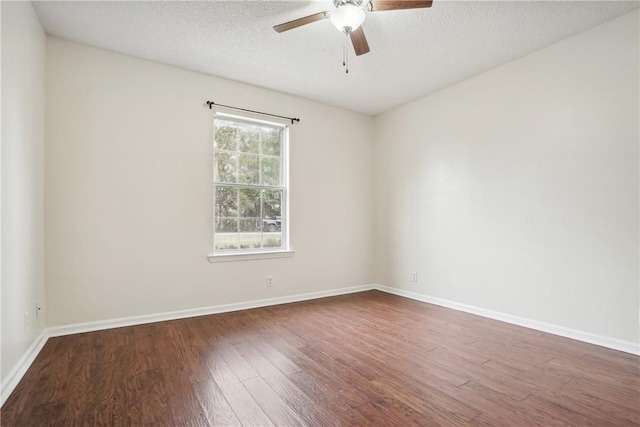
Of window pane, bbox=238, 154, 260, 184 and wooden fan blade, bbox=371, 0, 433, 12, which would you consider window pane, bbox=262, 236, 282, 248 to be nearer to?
window pane, bbox=238, 154, 260, 184

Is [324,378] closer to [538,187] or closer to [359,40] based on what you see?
[359,40]

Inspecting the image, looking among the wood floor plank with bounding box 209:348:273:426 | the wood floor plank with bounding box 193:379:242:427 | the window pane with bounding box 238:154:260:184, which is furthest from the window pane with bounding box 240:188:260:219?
the wood floor plank with bounding box 193:379:242:427

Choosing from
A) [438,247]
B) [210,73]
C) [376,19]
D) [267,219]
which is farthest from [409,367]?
[210,73]

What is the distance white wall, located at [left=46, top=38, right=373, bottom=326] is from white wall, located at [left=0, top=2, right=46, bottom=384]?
175 mm

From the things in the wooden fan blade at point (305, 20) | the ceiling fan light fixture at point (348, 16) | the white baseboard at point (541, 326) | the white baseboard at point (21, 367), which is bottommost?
the white baseboard at point (541, 326)

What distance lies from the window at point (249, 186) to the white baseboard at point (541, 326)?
2084 millimetres

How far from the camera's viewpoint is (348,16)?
2240 mm

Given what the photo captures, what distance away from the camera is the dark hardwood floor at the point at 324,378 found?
1732 mm

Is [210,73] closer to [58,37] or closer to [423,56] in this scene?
[58,37]

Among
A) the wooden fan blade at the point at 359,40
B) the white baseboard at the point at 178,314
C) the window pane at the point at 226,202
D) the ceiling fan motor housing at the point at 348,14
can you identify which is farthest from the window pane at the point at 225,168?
the ceiling fan motor housing at the point at 348,14

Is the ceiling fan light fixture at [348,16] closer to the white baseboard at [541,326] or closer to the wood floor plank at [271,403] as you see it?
the wood floor plank at [271,403]

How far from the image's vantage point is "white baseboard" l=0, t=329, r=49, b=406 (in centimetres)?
188

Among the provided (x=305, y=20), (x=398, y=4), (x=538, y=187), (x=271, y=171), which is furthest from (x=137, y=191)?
(x=538, y=187)

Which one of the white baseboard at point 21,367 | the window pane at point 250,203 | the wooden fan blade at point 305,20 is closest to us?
the white baseboard at point 21,367
